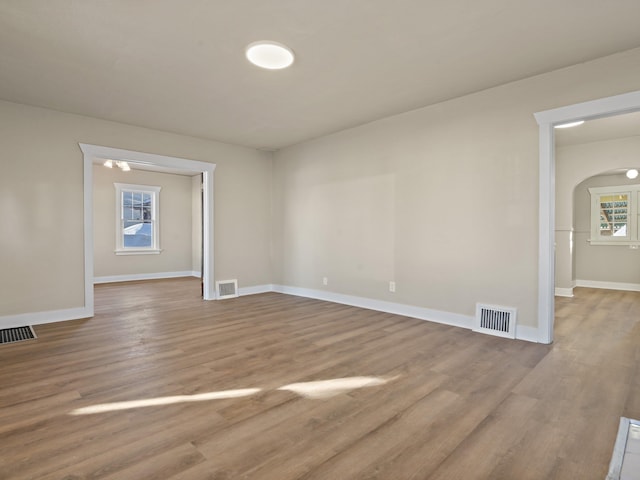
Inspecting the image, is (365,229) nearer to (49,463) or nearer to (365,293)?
(365,293)

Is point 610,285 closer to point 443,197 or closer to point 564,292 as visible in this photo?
point 564,292

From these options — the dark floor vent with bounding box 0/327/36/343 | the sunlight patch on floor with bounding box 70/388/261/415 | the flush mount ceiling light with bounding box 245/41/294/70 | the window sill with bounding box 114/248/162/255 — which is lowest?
the dark floor vent with bounding box 0/327/36/343

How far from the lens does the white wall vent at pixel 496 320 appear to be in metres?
3.56

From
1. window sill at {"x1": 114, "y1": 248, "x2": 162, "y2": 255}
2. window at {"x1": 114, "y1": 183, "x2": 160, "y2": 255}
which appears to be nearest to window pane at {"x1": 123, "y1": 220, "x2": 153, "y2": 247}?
window at {"x1": 114, "y1": 183, "x2": 160, "y2": 255}

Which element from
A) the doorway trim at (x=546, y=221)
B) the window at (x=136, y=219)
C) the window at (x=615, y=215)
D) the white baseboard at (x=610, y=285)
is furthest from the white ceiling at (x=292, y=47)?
the white baseboard at (x=610, y=285)

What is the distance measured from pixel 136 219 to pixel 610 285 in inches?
421

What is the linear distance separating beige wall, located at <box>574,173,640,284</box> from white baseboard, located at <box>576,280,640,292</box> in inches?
2.5

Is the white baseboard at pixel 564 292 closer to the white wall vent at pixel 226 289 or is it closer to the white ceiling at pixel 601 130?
the white ceiling at pixel 601 130

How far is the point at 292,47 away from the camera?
284 cm

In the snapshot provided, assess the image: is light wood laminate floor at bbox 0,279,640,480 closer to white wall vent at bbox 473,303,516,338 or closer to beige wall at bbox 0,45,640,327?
white wall vent at bbox 473,303,516,338

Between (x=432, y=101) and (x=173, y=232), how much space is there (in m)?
7.12

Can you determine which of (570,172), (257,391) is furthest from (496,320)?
(570,172)

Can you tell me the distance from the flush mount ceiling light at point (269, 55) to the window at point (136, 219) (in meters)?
6.38

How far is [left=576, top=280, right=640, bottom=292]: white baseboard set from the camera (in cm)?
683
